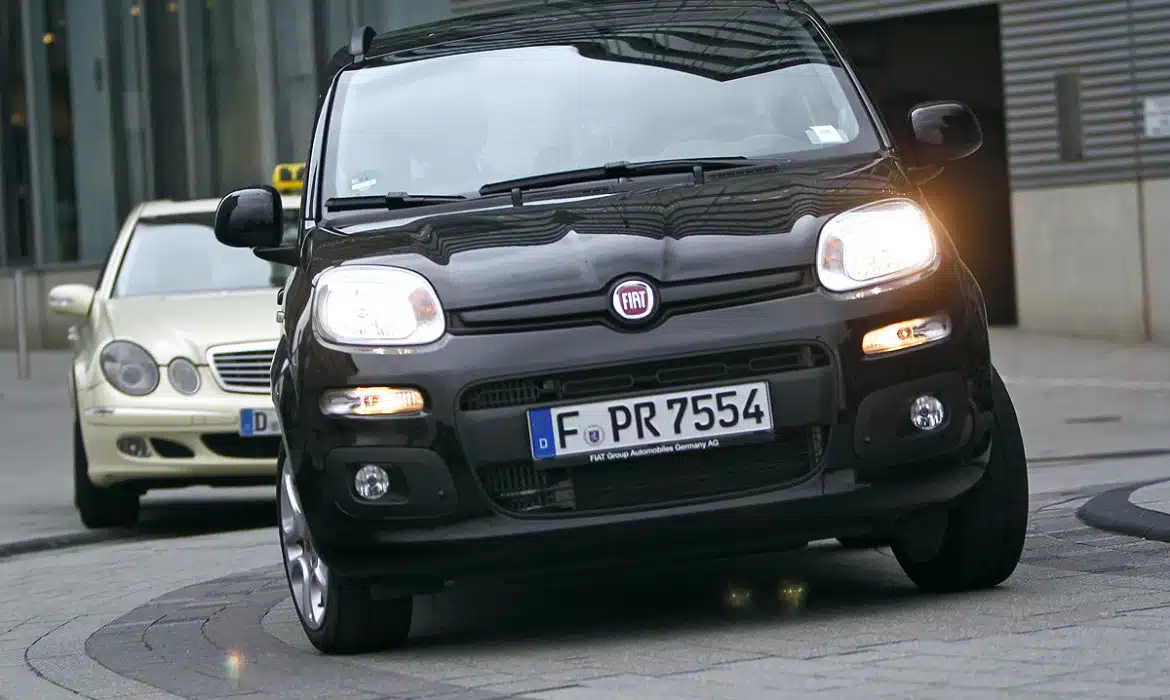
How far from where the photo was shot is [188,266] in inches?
445

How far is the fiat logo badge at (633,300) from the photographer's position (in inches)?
209

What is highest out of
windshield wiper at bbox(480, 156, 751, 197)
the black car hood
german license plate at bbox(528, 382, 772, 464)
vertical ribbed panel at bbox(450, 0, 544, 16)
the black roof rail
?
vertical ribbed panel at bbox(450, 0, 544, 16)

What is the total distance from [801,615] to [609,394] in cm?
92

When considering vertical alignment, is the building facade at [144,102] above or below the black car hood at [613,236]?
above

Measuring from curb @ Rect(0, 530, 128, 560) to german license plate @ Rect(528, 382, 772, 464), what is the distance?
4.94 metres

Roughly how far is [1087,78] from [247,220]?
1468 centimetres

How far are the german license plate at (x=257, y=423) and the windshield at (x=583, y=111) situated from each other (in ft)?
11.9

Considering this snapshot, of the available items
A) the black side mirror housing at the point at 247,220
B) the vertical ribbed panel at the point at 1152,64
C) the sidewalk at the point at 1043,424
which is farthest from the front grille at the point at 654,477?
the vertical ribbed panel at the point at 1152,64

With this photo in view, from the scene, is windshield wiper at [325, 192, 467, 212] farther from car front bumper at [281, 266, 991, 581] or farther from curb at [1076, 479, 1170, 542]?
curb at [1076, 479, 1170, 542]

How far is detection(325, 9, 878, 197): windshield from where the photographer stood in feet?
20.5

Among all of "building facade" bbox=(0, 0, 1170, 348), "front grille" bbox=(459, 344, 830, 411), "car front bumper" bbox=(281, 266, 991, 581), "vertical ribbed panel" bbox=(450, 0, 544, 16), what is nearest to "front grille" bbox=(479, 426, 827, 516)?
"car front bumper" bbox=(281, 266, 991, 581)

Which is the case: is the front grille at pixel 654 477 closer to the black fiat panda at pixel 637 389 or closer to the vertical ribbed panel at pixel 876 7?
the black fiat panda at pixel 637 389

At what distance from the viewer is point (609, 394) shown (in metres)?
5.29

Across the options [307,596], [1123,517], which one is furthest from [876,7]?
[307,596]
